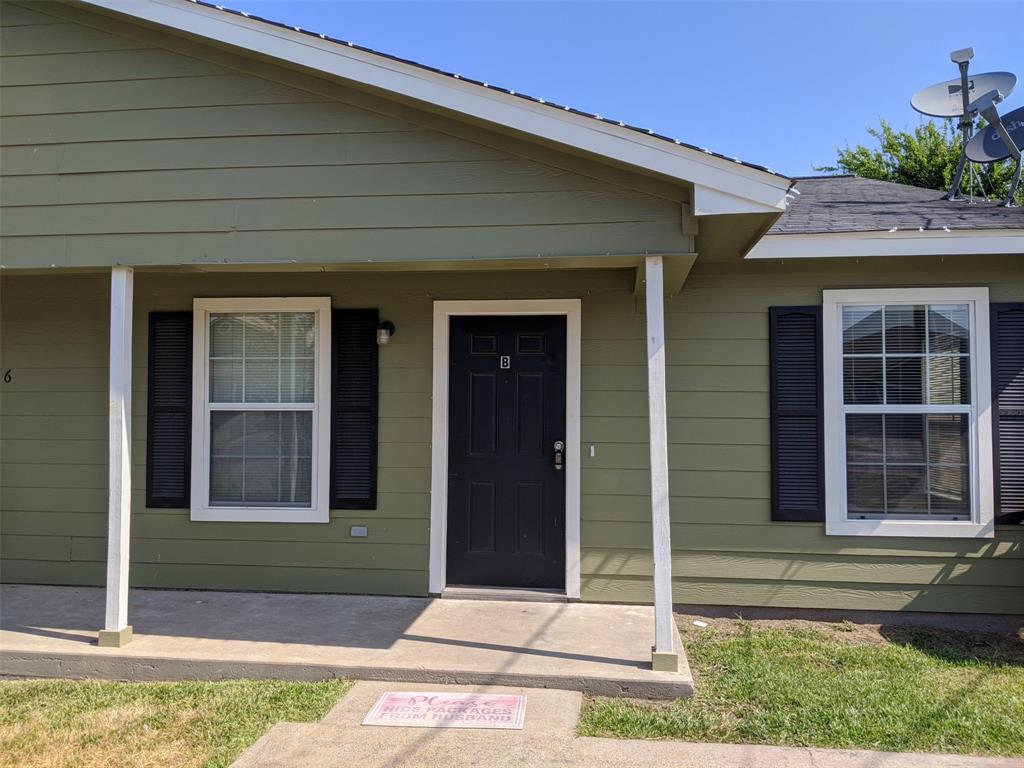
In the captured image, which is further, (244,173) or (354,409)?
(354,409)

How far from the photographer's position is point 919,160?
1903cm

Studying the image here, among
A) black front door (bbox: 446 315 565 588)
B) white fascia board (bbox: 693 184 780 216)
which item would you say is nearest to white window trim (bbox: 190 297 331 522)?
black front door (bbox: 446 315 565 588)

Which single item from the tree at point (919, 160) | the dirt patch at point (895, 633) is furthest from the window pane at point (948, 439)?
the tree at point (919, 160)

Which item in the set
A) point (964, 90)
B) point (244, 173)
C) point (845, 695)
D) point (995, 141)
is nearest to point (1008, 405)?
point (995, 141)

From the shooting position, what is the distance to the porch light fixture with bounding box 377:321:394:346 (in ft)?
16.2

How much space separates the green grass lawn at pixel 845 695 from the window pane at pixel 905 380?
55.3 inches

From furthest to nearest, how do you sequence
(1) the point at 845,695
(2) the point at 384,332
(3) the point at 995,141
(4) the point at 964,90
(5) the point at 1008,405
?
(4) the point at 964,90, (3) the point at 995,141, (2) the point at 384,332, (5) the point at 1008,405, (1) the point at 845,695

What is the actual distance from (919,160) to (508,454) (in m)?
18.6

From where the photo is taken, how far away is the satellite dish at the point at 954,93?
5.70 m

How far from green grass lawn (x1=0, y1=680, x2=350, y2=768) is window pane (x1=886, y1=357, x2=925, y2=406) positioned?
3.69 metres

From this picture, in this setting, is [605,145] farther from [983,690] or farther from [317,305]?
[983,690]

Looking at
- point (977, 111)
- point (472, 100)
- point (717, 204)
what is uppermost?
point (977, 111)

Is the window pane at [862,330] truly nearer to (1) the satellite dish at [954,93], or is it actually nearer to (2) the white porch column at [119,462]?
(1) the satellite dish at [954,93]

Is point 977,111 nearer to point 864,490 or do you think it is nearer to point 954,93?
point 954,93
